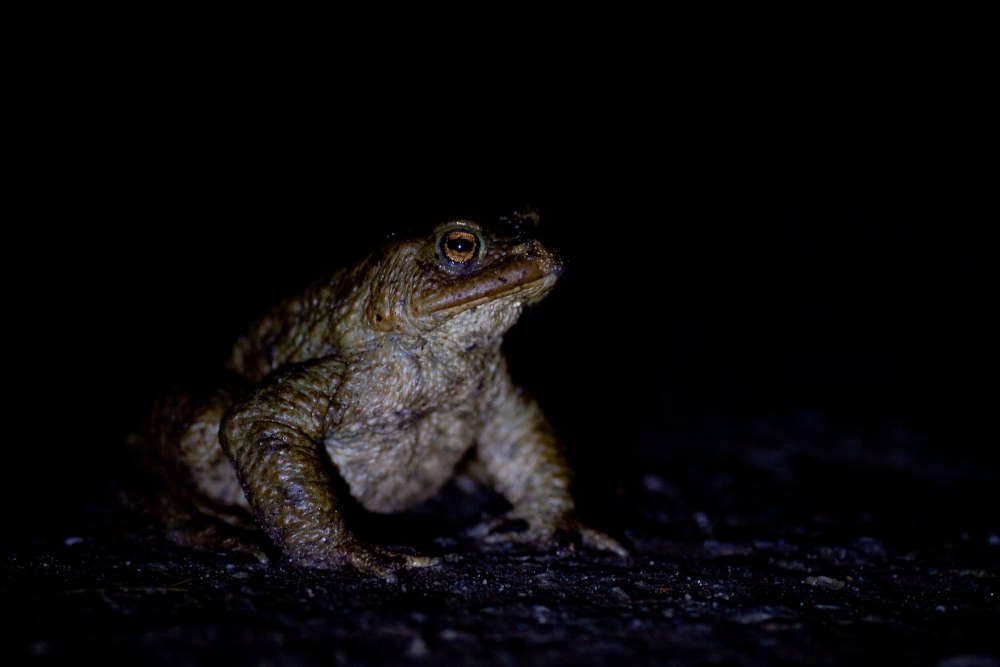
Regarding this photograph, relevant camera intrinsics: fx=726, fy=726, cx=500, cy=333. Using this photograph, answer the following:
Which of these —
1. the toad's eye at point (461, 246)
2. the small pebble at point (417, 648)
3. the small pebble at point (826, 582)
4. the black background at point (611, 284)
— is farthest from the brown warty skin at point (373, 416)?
the black background at point (611, 284)

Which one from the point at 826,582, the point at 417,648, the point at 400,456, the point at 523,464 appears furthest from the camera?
the point at 523,464

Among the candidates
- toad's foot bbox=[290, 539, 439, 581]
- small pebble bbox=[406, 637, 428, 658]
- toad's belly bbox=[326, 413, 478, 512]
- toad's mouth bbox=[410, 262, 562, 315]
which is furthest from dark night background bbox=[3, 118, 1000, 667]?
toad's belly bbox=[326, 413, 478, 512]

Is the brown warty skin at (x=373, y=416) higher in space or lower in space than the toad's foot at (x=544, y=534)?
higher

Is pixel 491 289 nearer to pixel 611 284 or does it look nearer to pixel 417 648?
pixel 417 648

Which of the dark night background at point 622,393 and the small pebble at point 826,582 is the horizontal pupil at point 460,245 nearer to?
the dark night background at point 622,393

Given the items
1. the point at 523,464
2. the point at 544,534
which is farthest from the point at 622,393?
the point at 544,534

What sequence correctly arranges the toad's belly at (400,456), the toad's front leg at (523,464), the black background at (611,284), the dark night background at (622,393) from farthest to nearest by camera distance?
the black background at (611,284), the toad's front leg at (523,464), the toad's belly at (400,456), the dark night background at (622,393)

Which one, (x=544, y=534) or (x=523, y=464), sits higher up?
(x=523, y=464)

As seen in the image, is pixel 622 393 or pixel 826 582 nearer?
pixel 826 582
